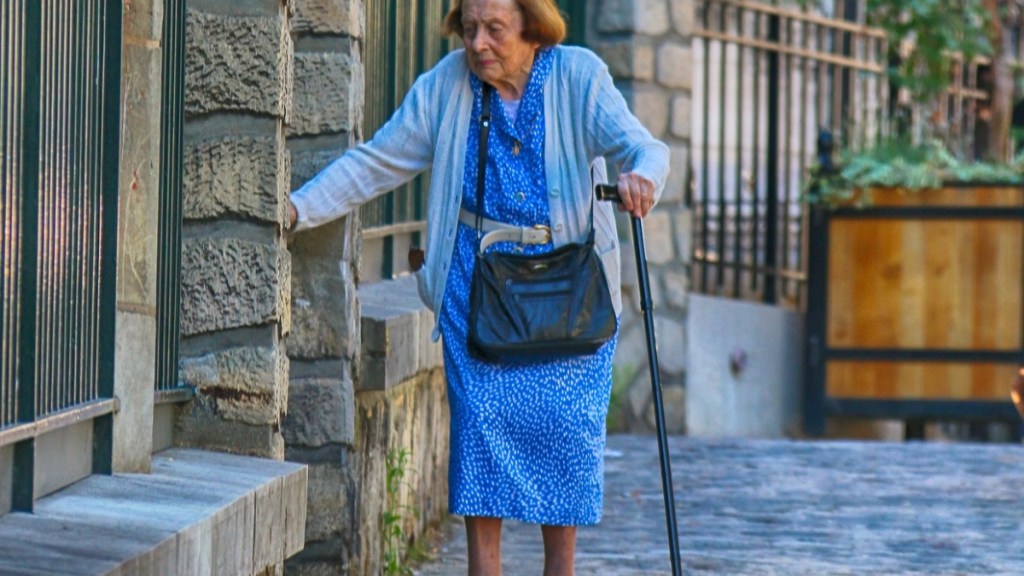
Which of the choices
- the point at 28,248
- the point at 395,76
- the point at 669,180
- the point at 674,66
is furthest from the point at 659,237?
the point at 28,248

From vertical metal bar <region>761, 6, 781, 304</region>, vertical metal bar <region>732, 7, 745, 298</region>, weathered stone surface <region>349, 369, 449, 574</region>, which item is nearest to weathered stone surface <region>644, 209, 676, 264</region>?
vertical metal bar <region>732, 7, 745, 298</region>

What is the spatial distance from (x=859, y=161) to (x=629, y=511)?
4.55 m

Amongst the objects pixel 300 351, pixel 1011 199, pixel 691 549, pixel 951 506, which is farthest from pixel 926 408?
pixel 300 351

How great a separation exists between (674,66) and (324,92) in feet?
16.5

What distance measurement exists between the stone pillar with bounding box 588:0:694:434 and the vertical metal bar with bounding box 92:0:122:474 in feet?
18.8

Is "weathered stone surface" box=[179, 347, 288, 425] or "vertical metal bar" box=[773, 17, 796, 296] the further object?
"vertical metal bar" box=[773, 17, 796, 296]

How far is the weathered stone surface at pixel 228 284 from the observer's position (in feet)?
14.5

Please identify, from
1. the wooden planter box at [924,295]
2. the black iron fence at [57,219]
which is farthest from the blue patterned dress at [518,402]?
the wooden planter box at [924,295]

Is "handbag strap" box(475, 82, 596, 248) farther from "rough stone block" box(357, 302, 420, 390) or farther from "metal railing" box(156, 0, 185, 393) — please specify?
"rough stone block" box(357, 302, 420, 390)

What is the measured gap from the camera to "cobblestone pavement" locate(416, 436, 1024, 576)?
20.1 ft

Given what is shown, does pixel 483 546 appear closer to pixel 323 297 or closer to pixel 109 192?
pixel 323 297

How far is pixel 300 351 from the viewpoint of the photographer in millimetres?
4996

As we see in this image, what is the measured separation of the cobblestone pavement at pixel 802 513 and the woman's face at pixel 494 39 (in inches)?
76.0

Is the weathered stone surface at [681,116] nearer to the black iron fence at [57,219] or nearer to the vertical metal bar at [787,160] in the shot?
the vertical metal bar at [787,160]
